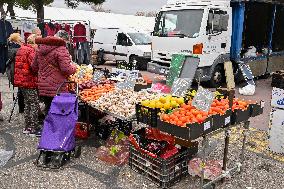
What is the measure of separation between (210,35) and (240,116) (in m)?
6.47

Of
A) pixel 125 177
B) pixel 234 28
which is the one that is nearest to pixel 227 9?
pixel 234 28

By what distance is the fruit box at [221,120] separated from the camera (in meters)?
4.00

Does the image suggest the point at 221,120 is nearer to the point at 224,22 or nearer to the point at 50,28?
the point at 224,22

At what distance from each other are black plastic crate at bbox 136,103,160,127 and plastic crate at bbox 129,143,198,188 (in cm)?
49

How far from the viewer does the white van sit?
1576 cm

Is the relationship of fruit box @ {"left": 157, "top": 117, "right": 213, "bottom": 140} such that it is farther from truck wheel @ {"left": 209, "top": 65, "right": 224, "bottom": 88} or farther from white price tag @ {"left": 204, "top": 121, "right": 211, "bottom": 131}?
truck wheel @ {"left": 209, "top": 65, "right": 224, "bottom": 88}

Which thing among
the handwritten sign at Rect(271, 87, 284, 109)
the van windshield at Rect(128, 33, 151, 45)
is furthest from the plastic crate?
the van windshield at Rect(128, 33, 151, 45)

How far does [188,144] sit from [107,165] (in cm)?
132

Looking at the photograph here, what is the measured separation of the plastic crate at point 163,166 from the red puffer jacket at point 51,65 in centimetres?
192

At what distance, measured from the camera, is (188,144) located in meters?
4.80

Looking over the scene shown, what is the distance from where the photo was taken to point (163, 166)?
4.24m

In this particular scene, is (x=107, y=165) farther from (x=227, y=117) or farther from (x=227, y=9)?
(x=227, y=9)

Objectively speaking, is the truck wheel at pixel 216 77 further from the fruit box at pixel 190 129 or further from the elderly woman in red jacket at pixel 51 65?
the fruit box at pixel 190 129

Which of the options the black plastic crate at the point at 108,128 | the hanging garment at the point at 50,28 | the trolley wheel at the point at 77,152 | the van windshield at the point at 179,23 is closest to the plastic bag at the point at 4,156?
the trolley wheel at the point at 77,152
